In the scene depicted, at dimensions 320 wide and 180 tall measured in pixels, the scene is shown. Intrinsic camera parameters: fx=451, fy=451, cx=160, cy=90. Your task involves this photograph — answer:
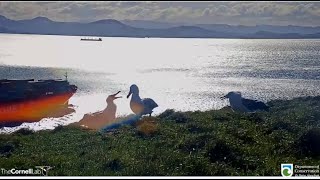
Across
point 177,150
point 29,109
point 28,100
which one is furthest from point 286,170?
point 28,100

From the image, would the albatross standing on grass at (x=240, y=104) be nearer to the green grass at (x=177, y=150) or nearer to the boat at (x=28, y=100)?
the green grass at (x=177, y=150)

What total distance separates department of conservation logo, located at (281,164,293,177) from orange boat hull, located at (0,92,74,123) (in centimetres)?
4379

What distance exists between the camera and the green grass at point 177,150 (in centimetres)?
1344

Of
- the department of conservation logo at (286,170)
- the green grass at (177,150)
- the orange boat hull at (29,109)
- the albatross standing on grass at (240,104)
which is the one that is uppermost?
the department of conservation logo at (286,170)

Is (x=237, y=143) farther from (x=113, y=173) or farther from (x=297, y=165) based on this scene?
(x=113, y=173)

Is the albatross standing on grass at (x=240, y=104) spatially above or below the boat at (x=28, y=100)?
above

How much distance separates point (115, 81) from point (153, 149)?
321 feet

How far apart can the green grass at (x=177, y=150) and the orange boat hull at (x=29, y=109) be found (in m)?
33.0

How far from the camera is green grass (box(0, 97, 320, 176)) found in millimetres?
13438

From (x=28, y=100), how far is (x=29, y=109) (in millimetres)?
2253

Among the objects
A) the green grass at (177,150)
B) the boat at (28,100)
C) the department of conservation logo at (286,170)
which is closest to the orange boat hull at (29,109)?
the boat at (28,100)

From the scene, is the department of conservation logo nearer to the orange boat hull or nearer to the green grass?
the green grass

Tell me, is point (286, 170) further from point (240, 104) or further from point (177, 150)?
point (240, 104)

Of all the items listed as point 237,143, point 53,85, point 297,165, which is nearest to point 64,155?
point 237,143
